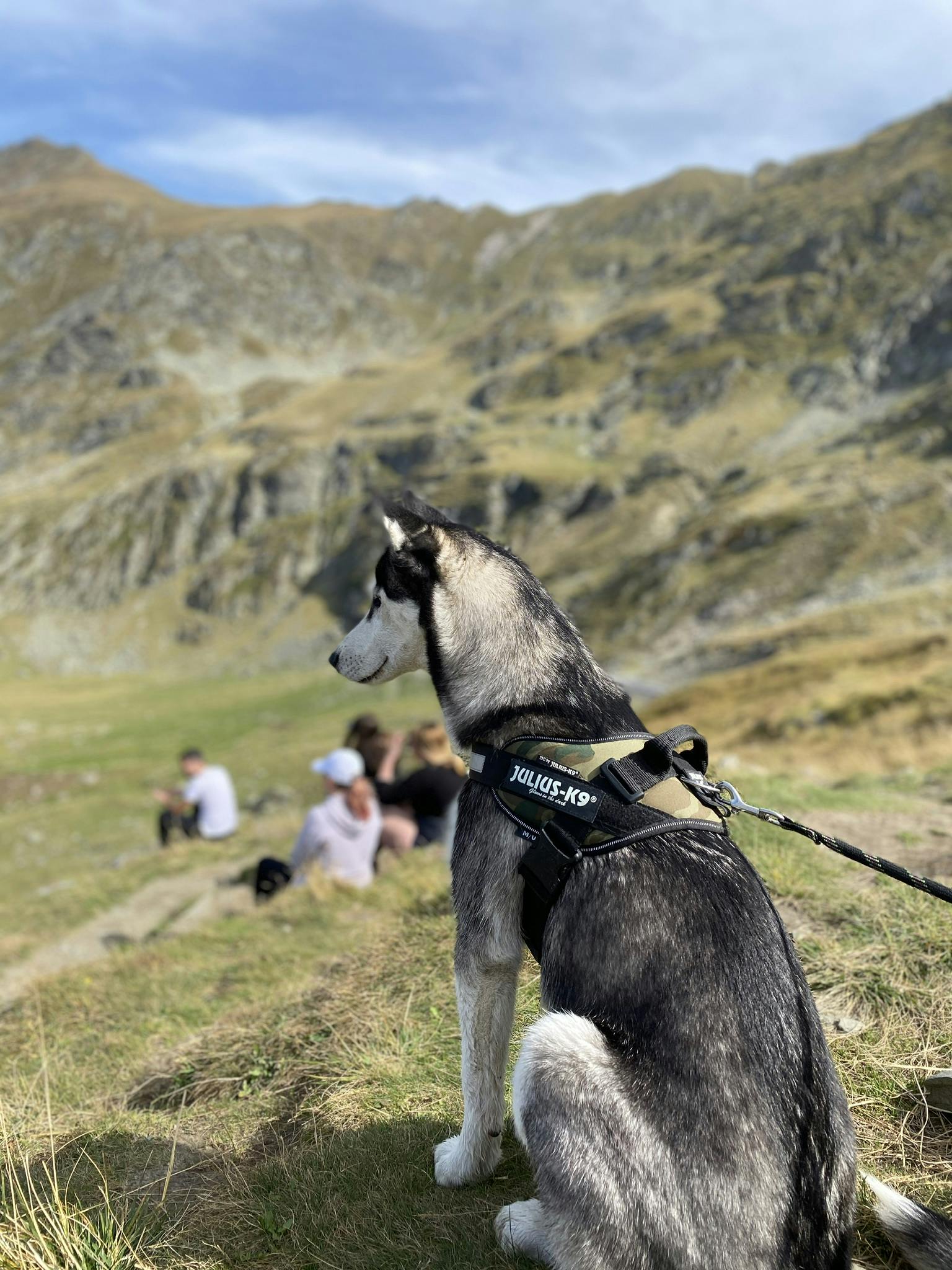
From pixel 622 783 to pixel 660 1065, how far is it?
993mm

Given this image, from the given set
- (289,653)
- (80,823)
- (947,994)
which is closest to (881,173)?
(289,653)

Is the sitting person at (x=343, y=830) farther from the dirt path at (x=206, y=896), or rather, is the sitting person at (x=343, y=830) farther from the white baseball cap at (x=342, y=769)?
the dirt path at (x=206, y=896)

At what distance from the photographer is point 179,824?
17.2m

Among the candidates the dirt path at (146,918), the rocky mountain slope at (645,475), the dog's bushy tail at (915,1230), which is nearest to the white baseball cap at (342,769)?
the dirt path at (146,918)

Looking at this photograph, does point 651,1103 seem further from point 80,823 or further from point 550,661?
point 80,823

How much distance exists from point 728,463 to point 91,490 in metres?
124

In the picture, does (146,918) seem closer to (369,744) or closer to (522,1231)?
(369,744)

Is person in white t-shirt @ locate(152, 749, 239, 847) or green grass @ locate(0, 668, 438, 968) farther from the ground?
person in white t-shirt @ locate(152, 749, 239, 847)

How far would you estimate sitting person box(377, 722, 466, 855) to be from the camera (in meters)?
11.1

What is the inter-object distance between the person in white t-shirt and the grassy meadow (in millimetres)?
5028

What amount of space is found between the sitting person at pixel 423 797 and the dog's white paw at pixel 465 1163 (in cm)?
706

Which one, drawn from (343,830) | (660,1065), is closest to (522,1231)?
(660,1065)

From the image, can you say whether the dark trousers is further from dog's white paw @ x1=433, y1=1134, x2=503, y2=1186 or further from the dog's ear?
the dog's ear

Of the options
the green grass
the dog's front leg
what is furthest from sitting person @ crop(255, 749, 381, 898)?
the dog's front leg
